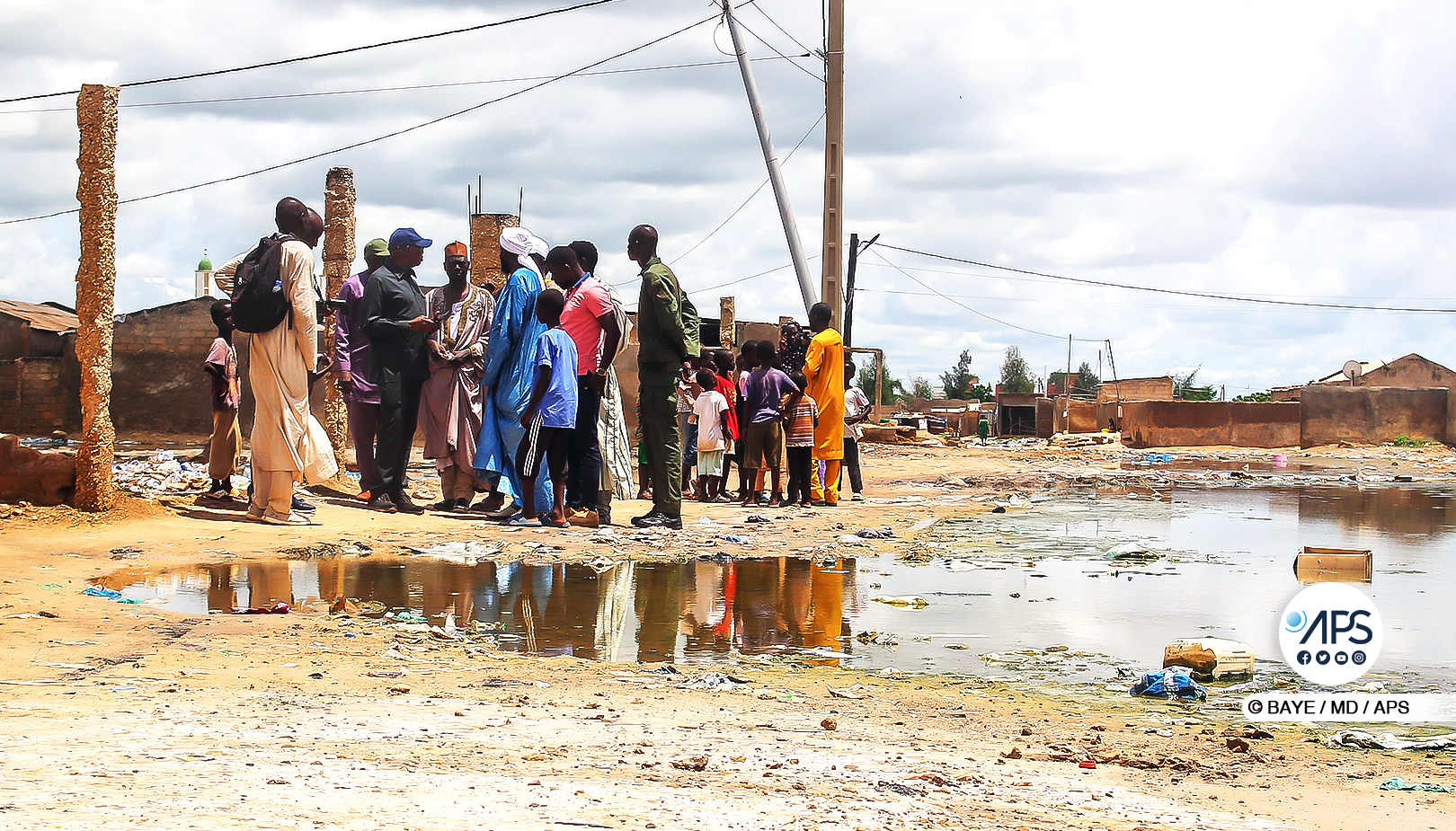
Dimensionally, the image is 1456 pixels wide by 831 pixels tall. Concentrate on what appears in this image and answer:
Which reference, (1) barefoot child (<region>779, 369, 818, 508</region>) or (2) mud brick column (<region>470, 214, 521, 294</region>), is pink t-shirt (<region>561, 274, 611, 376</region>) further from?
(2) mud brick column (<region>470, 214, 521, 294</region>)

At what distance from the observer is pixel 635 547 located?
8.52 metres

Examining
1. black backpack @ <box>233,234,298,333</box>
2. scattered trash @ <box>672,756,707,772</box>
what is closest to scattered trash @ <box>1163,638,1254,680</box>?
scattered trash @ <box>672,756,707,772</box>

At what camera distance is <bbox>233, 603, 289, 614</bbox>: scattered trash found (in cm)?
583

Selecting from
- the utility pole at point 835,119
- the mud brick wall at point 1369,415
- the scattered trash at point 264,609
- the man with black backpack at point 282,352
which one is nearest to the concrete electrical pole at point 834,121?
the utility pole at point 835,119

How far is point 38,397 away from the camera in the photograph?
870 inches

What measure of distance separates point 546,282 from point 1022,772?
7423 mm

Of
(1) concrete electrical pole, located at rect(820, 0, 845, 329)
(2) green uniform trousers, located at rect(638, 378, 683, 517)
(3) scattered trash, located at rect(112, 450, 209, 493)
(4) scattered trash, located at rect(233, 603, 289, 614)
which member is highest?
(1) concrete electrical pole, located at rect(820, 0, 845, 329)

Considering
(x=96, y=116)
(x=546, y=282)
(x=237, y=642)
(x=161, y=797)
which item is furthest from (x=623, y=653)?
(x=96, y=116)

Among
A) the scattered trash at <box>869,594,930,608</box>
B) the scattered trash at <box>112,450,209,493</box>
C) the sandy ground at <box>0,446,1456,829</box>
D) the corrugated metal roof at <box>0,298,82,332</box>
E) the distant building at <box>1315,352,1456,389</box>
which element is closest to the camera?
the sandy ground at <box>0,446,1456,829</box>

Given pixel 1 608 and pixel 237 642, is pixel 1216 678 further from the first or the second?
pixel 1 608

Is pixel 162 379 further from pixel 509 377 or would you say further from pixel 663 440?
pixel 663 440

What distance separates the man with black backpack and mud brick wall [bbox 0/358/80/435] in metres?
15.6

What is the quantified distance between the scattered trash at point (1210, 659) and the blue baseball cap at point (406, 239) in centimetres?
718

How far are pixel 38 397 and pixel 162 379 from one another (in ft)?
13.3
